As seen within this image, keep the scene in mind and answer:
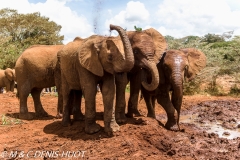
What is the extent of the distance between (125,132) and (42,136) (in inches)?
83.4

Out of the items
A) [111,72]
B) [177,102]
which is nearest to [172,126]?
[177,102]

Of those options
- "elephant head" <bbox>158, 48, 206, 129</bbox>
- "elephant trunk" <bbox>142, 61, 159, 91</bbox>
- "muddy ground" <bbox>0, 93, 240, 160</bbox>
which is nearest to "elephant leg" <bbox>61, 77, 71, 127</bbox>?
"muddy ground" <bbox>0, 93, 240, 160</bbox>

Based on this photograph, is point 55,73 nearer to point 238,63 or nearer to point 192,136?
point 192,136

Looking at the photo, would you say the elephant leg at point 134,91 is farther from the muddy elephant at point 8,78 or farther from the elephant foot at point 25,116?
the muddy elephant at point 8,78

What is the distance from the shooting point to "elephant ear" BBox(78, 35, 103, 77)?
670cm

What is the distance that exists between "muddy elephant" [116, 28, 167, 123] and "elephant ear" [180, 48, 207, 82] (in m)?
0.78

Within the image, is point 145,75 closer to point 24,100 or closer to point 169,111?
point 169,111

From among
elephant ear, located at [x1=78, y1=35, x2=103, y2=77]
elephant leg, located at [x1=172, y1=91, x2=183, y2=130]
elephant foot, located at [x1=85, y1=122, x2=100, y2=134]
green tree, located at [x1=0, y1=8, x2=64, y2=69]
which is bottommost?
elephant foot, located at [x1=85, y1=122, x2=100, y2=134]

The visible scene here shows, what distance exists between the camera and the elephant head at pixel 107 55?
6152 millimetres

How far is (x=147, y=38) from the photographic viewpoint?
800 cm

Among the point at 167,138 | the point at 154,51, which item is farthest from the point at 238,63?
the point at 167,138

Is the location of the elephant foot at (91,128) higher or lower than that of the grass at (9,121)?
higher

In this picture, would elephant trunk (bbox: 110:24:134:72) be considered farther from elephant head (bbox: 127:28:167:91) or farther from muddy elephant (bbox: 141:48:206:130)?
muddy elephant (bbox: 141:48:206:130)

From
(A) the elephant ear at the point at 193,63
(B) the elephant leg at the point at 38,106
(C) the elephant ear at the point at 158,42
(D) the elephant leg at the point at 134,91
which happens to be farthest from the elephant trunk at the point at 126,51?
(B) the elephant leg at the point at 38,106
